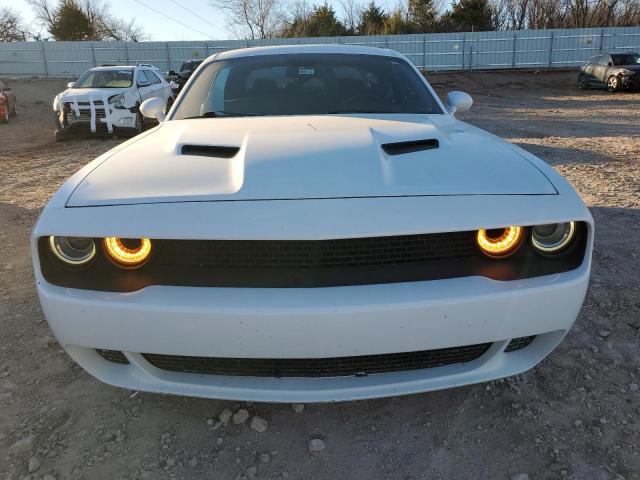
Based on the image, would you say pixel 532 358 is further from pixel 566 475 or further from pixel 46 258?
pixel 46 258

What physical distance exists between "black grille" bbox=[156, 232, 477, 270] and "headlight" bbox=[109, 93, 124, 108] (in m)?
9.44

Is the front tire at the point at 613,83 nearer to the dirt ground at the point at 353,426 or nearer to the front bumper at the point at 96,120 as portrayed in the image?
the front bumper at the point at 96,120

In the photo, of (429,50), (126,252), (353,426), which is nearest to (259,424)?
(353,426)

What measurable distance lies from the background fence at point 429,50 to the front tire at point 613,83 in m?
10.5

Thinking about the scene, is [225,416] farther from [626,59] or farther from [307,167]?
[626,59]

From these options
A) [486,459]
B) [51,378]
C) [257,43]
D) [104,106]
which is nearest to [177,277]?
[51,378]

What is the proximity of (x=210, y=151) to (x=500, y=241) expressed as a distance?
1228 millimetres

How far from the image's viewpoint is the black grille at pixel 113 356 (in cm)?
184

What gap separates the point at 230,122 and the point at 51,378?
4.92ft

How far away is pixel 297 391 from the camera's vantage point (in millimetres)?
1715

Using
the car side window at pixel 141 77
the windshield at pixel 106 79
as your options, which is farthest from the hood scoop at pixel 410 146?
the car side window at pixel 141 77

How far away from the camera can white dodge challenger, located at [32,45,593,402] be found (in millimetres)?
1586

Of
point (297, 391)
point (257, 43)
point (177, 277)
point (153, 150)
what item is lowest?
point (297, 391)

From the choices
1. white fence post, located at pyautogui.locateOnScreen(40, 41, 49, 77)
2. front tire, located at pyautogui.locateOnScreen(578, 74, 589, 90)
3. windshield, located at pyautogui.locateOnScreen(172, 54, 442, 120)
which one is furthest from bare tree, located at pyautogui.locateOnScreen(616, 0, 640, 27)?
windshield, located at pyautogui.locateOnScreen(172, 54, 442, 120)
